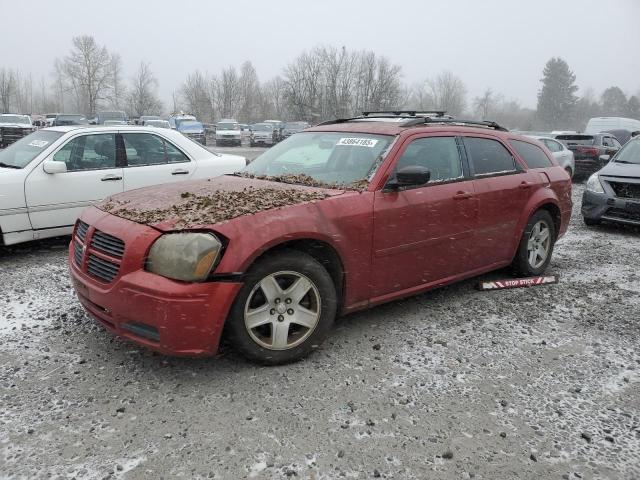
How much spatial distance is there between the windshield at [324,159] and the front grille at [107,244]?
1477 millimetres

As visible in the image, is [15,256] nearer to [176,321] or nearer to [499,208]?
[176,321]

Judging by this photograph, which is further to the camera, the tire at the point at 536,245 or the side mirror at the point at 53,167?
the side mirror at the point at 53,167

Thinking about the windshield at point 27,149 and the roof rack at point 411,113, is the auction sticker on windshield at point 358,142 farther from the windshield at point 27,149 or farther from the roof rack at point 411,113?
the windshield at point 27,149

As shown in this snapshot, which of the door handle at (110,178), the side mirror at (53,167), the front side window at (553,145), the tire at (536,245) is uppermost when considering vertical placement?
the front side window at (553,145)

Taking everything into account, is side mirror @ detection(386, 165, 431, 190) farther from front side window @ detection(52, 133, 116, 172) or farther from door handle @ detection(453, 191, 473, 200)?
front side window @ detection(52, 133, 116, 172)

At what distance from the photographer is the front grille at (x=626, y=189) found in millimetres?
7874

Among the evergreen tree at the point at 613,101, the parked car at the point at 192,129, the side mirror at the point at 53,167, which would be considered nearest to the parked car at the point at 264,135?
the parked car at the point at 192,129

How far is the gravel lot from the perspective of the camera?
2.46 metres

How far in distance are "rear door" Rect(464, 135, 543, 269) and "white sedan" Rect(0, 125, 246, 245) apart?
12.2 ft

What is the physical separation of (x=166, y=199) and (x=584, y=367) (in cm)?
312

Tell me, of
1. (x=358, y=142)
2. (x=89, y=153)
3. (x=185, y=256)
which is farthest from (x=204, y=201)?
(x=89, y=153)

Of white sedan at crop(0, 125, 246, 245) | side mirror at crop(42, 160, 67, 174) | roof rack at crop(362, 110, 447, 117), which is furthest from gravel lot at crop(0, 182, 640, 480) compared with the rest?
roof rack at crop(362, 110, 447, 117)

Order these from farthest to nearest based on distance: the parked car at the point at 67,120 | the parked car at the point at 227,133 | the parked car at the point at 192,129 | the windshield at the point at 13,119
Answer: the parked car at the point at 227,133 < the parked car at the point at 192,129 < the parked car at the point at 67,120 < the windshield at the point at 13,119

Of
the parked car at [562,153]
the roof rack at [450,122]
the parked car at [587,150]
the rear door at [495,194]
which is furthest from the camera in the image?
the parked car at [587,150]
